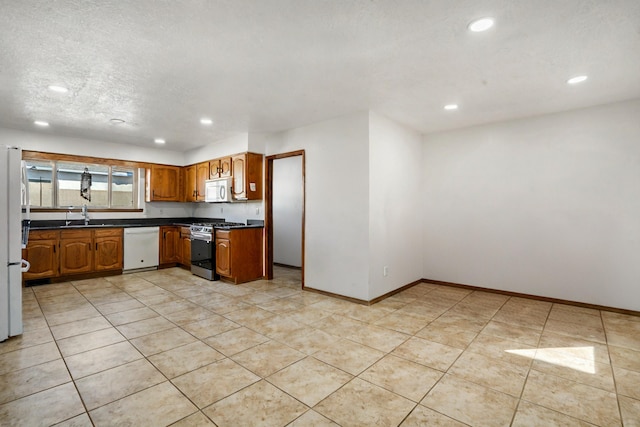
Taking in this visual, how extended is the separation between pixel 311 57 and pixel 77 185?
5.39m

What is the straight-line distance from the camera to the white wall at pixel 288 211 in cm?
614

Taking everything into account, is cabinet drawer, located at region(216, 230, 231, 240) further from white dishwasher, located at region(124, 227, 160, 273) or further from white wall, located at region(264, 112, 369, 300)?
white dishwasher, located at region(124, 227, 160, 273)

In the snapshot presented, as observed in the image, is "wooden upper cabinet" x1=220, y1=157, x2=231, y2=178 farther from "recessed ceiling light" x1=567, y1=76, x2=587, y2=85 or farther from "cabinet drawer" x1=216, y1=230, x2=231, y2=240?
"recessed ceiling light" x1=567, y1=76, x2=587, y2=85

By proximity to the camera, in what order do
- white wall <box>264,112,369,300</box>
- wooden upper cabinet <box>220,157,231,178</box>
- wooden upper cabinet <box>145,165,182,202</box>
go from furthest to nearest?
wooden upper cabinet <box>145,165,182,202</box> < wooden upper cabinet <box>220,157,231,178</box> < white wall <box>264,112,369,300</box>

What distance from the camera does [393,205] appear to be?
4254 millimetres

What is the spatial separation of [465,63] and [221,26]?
197 centimetres

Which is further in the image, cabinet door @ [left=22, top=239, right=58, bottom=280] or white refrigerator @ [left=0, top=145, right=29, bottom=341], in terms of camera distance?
cabinet door @ [left=22, top=239, right=58, bottom=280]

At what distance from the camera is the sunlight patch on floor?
2330 mm

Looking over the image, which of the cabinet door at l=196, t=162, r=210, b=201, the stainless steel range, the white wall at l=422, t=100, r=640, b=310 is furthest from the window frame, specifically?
the white wall at l=422, t=100, r=640, b=310

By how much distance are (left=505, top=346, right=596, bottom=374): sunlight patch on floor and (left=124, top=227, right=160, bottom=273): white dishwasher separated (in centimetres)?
578

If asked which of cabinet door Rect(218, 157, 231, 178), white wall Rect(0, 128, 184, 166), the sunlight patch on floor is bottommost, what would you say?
the sunlight patch on floor

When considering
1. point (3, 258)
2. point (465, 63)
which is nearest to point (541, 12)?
point (465, 63)

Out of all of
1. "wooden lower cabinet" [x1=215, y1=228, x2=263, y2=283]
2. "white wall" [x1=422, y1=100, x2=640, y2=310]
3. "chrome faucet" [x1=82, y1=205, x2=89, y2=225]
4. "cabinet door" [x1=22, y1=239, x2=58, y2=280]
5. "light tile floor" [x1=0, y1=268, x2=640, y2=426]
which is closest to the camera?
"light tile floor" [x1=0, y1=268, x2=640, y2=426]

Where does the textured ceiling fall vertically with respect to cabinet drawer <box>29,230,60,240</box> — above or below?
above
